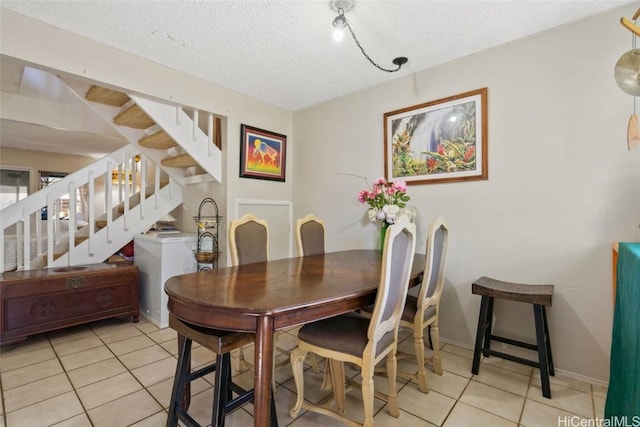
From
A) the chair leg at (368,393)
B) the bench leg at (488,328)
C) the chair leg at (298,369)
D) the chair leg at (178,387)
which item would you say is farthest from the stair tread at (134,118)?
the bench leg at (488,328)

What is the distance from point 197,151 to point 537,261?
3079mm

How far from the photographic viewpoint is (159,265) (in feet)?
9.32

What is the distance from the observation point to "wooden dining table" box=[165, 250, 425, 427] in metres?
1.09

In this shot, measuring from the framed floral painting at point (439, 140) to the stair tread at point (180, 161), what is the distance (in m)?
2.03

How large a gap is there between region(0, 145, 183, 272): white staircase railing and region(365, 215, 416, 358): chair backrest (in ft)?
10.2

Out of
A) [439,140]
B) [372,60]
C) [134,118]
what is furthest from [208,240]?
[439,140]

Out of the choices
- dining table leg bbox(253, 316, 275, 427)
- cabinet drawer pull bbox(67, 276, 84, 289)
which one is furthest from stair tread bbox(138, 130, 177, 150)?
dining table leg bbox(253, 316, 275, 427)

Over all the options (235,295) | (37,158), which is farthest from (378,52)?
(37,158)

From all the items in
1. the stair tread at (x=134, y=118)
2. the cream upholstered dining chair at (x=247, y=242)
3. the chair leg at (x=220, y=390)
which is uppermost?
the stair tread at (x=134, y=118)

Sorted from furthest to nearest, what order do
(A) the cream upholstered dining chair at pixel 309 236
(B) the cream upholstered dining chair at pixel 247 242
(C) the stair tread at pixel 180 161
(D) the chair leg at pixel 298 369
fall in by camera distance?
(C) the stair tread at pixel 180 161, (A) the cream upholstered dining chair at pixel 309 236, (B) the cream upholstered dining chair at pixel 247 242, (D) the chair leg at pixel 298 369

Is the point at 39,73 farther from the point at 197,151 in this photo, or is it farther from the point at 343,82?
the point at 343,82

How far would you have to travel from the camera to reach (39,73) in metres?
3.65

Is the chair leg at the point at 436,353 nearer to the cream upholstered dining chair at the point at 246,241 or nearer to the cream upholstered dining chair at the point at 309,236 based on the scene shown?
the cream upholstered dining chair at the point at 309,236

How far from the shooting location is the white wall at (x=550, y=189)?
6.03 ft
